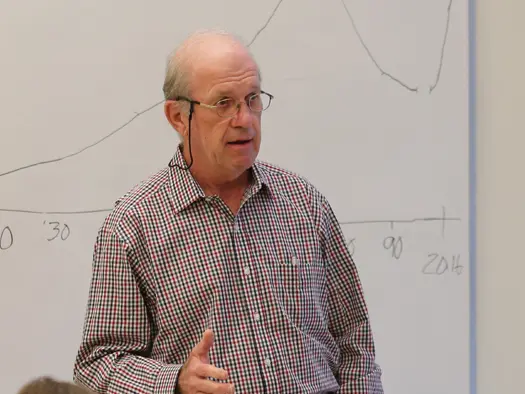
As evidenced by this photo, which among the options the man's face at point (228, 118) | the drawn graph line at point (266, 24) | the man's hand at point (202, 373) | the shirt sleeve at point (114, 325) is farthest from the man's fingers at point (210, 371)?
the drawn graph line at point (266, 24)

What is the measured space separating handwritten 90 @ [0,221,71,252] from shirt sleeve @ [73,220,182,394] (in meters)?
0.39

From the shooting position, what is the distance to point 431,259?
229 centimetres

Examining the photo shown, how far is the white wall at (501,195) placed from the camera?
2.37 m

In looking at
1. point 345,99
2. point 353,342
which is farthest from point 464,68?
point 353,342

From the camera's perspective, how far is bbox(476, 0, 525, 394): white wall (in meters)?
2.37

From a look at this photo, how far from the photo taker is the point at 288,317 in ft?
5.32

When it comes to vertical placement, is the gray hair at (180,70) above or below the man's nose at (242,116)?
above

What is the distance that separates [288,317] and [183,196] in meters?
0.31

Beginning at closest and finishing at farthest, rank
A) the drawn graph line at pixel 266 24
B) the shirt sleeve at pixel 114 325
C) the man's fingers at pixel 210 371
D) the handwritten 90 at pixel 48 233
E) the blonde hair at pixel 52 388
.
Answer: the blonde hair at pixel 52 388
the man's fingers at pixel 210 371
the shirt sleeve at pixel 114 325
the handwritten 90 at pixel 48 233
the drawn graph line at pixel 266 24

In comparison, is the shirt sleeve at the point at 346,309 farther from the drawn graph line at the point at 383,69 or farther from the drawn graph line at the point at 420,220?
the drawn graph line at the point at 383,69

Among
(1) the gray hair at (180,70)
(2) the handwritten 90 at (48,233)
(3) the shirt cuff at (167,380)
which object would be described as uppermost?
(1) the gray hair at (180,70)

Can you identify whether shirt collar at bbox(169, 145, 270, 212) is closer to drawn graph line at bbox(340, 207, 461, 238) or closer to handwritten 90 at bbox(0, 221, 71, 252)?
handwritten 90 at bbox(0, 221, 71, 252)

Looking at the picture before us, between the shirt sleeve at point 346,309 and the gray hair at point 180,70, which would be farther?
the shirt sleeve at point 346,309

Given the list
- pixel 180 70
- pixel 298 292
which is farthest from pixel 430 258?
pixel 180 70
